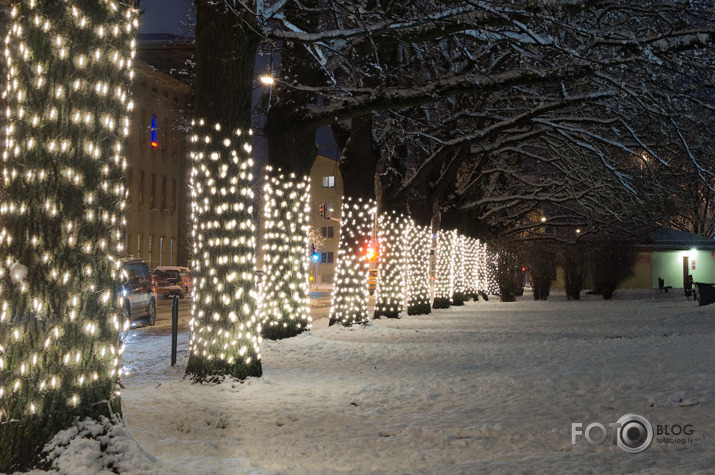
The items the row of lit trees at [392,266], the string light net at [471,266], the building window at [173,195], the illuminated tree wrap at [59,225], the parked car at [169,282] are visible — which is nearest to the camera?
the illuminated tree wrap at [59,225]

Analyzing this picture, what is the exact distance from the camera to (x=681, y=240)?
55.8 m

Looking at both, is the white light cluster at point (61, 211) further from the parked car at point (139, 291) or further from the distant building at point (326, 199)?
the distant building at point (326, 199)

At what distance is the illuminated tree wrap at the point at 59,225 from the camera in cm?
586

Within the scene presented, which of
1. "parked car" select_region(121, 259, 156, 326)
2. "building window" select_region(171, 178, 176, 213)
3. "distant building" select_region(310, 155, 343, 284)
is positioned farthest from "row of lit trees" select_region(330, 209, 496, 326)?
"distant building" select_region(310, 155, 343, 284)

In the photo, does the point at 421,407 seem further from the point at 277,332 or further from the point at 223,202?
the point at 277,332

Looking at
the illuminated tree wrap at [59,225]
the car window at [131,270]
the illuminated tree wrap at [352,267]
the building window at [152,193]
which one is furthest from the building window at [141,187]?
the illuminated tree wrap at [59,225]

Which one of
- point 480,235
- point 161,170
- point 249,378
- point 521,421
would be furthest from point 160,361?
point 161,170

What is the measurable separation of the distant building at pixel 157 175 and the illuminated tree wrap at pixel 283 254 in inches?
1215

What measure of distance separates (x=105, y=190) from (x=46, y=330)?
1123mm

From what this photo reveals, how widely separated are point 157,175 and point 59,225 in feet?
154

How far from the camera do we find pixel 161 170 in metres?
52.3

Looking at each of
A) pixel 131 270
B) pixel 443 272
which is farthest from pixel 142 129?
pixel 131 270

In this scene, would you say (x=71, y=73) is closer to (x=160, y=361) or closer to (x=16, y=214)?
(x=16, y=214)

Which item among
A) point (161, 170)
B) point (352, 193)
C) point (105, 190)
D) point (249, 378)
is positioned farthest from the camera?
point (161, 170)
